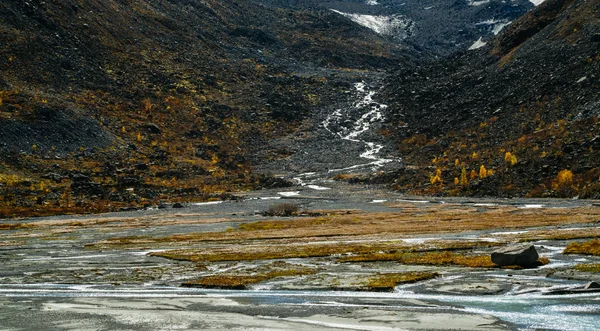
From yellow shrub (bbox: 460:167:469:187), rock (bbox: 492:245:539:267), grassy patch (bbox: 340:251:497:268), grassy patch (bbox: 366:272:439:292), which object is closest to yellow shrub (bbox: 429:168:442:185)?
yellow shrub (bbox: 460:167:469:187)

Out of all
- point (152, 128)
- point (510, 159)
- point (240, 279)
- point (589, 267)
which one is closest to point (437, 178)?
point (510, 159)

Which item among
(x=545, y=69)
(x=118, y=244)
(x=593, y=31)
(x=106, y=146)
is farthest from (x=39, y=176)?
(x=593, y=31)

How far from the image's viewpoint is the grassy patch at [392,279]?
3256 centimetres

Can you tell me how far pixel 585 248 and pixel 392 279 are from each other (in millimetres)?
15479

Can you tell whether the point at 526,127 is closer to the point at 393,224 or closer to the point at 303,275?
the point at 393,224

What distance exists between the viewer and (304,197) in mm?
129875

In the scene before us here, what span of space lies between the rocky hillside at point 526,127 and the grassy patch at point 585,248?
5809 cm

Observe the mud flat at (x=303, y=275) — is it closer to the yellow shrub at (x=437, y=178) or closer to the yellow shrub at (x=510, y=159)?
the yellow shrub at (x=510, y=159)

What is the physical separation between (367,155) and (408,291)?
519ft

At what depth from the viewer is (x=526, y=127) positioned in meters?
146

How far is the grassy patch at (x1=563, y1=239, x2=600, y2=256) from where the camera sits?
40.2 metres

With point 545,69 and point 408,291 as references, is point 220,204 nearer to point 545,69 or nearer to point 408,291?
point 408,291

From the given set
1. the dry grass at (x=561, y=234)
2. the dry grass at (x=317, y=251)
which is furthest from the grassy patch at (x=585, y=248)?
the dry grass at (x=317, y=251)

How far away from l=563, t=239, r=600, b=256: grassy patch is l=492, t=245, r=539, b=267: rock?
5.56 m
